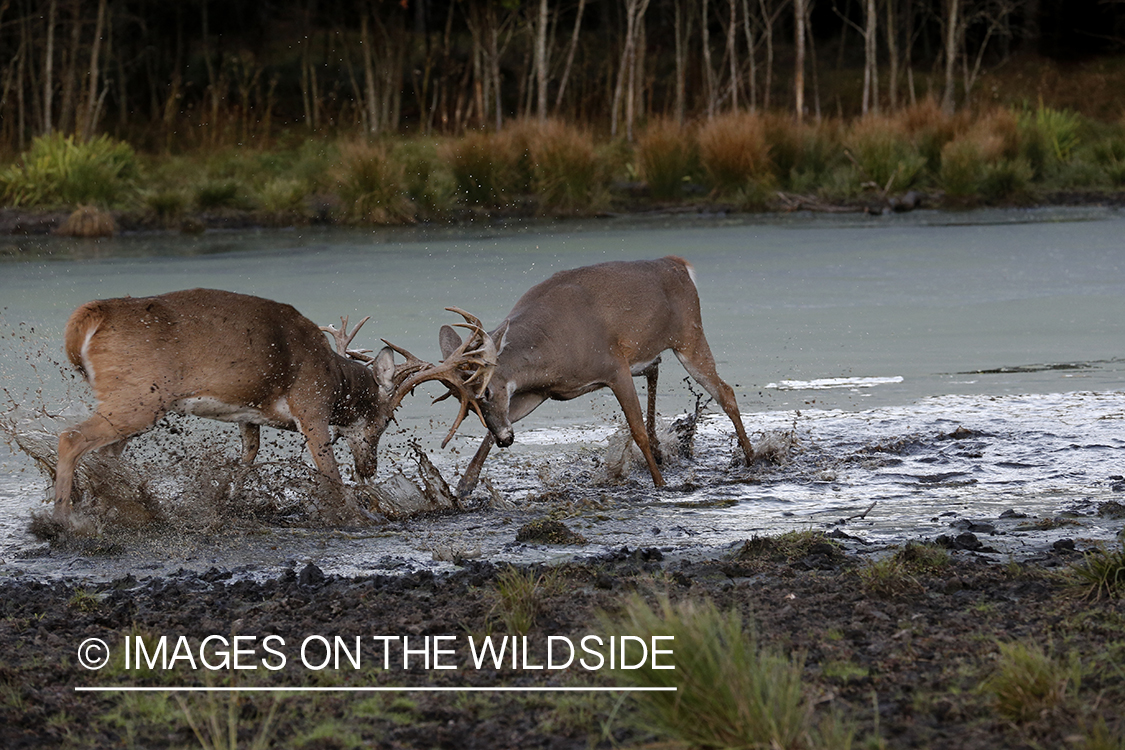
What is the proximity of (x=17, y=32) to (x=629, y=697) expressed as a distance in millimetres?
33340

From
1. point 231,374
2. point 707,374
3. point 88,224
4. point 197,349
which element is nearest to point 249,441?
point 231,374

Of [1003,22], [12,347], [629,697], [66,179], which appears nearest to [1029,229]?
[12,347]

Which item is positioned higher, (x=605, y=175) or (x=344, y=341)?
(x=605, y=175)

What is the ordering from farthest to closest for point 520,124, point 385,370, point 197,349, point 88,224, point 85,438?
point 520,124
point 88,224
point 385,370
point 197,349
point 85,438

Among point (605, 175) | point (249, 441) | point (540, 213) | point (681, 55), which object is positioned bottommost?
point (249, 441)

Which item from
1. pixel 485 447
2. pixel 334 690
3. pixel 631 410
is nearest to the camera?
pixel 334 690

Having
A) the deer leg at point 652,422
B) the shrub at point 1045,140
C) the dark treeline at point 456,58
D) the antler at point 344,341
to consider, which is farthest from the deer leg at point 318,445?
the dark treeline at point 456,58

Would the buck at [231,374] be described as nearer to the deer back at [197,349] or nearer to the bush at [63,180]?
the deer back at [197,349]

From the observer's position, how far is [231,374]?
7.08m

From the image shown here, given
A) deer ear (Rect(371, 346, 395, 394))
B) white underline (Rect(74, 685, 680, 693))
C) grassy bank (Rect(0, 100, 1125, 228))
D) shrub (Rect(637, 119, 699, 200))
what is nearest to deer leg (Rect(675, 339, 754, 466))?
deer ear (Rect(371, 346, 395, 394))

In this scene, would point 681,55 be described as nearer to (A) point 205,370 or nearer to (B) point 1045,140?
(B) point 1045,140

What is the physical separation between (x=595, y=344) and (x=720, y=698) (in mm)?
4586

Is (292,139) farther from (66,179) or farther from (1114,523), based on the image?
(1114,523)

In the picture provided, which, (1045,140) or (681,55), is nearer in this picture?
(1045,140)
